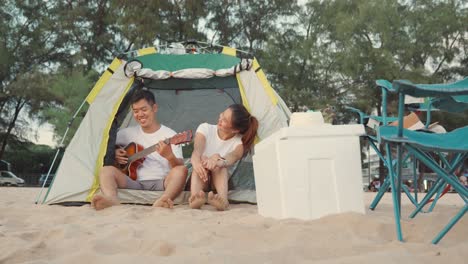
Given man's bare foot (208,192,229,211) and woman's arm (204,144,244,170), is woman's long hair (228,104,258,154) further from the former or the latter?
man's bare foot (208,192,229,211)

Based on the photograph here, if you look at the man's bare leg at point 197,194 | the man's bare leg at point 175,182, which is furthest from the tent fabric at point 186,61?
the man's bare leg at point 197,194

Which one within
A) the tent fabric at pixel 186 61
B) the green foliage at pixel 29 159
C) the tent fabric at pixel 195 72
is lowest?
the green foliage at pixel 29 159

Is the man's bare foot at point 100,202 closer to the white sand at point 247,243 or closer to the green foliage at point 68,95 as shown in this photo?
the white sand at point 247,243

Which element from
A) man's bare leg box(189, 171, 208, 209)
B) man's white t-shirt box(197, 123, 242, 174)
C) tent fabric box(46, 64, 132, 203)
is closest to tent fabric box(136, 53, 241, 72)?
tent fabric box(46, 64, 132, 203)

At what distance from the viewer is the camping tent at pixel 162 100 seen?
12.8 feet

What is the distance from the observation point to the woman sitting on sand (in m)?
3.39

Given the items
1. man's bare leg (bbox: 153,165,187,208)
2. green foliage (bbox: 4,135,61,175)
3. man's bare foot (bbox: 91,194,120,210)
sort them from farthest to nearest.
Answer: green foliage (bbox: 4,135,61,175)
man's bare leg (bbox: 153,165,187,208)
man's bare foot (bbox: 91,194,120,210)

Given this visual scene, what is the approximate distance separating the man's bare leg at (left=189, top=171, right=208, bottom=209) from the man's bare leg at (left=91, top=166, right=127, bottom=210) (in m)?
0.50

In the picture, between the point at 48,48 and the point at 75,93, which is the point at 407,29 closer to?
the point at 75,93

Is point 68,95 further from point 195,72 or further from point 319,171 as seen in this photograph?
point 319,171

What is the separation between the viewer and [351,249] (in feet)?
5.39

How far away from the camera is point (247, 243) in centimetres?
183

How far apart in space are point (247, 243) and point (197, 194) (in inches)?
61.4

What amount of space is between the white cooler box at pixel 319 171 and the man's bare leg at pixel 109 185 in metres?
1.49
